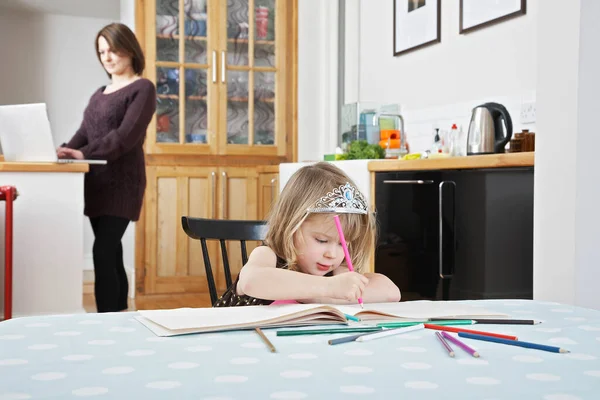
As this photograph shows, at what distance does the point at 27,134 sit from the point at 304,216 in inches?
88.9

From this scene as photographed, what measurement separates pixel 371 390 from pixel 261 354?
0.15 meters

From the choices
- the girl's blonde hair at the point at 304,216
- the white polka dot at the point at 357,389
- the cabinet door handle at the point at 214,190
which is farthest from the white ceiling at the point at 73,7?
the white polka dot at the point at 357,389

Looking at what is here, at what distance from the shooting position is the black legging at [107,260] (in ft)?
10.9

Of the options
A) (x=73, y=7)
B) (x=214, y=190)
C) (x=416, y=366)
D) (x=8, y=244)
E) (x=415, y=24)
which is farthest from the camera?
(x=73, y=7)

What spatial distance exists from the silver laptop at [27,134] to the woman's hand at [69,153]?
40 mm

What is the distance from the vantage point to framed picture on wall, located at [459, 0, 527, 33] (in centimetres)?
317

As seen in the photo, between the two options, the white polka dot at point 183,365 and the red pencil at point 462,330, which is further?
the red pencil at point 462,330

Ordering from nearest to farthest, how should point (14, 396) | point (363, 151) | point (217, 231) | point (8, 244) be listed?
point (14, 396), point (217, 231), point (8, 244), point (363, 151)

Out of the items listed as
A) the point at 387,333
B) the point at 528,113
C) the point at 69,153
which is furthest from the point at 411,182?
the point at 387,333

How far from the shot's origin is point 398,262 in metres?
3.19

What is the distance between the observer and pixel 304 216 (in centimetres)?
135

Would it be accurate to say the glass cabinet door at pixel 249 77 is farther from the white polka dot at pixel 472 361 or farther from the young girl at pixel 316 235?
the white polka dot at pixel 472 361

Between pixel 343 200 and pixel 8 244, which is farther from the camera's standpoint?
pixel 8 244

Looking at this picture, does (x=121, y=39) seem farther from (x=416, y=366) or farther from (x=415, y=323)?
(x=416, y=366)
